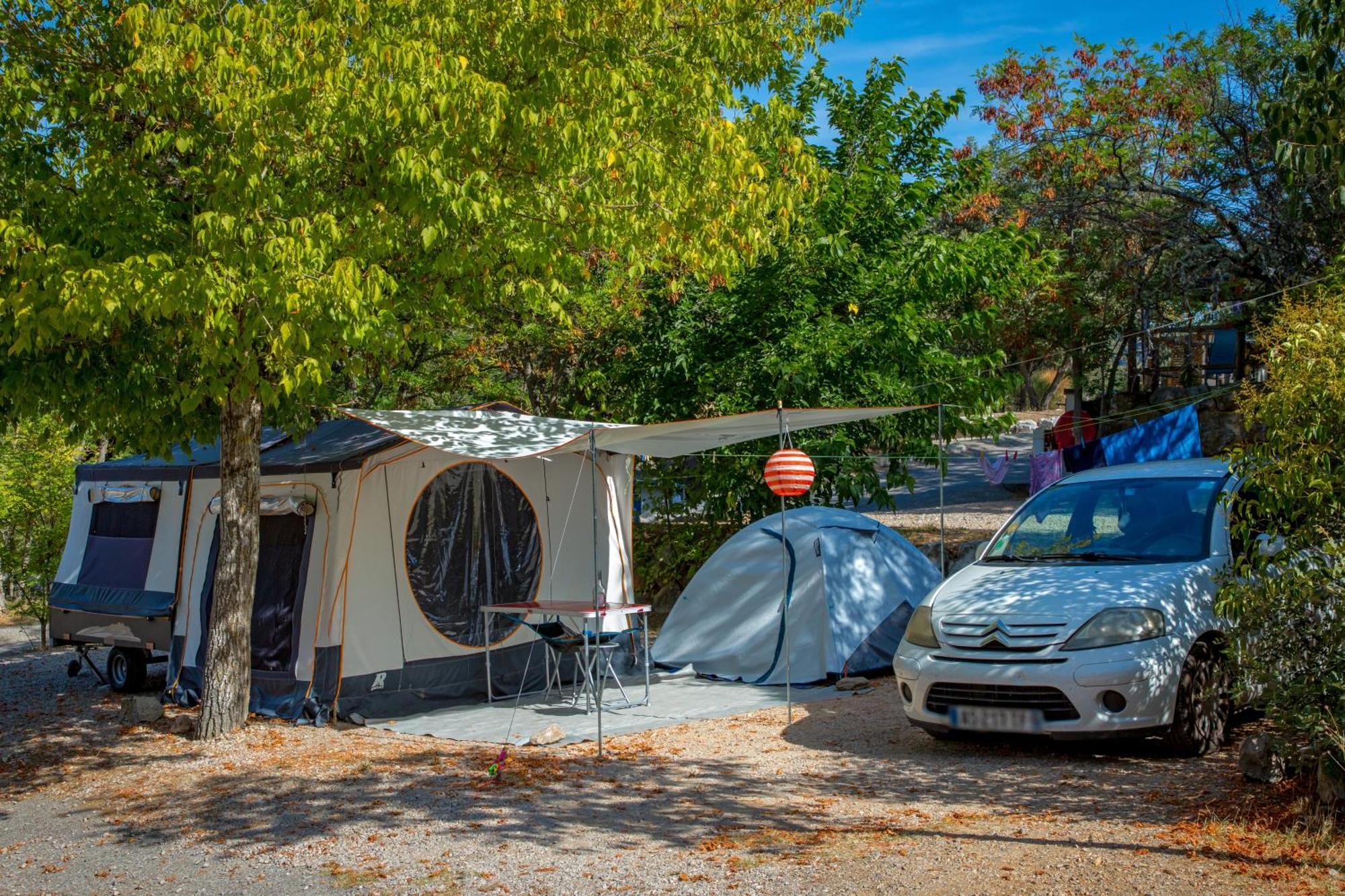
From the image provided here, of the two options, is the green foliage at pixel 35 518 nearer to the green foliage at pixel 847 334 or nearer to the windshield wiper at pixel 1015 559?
the green foliage at pixel 847 334

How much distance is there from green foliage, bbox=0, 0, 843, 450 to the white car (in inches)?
124

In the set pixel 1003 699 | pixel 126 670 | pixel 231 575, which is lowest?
pixel 126 670

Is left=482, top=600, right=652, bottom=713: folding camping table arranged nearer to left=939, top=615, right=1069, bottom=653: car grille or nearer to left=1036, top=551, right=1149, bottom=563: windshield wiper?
left=939, top=615, right=1069, bottom=653: car grille

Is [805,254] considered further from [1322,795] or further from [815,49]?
[1322,795]

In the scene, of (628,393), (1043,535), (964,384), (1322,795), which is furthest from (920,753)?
(628,393)

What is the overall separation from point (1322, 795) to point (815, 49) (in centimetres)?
678

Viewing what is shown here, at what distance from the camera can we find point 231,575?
27.6 ft

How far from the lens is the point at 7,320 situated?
22.1 feet

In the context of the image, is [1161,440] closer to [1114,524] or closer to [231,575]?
[1114,524]

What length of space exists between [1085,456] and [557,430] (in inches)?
244

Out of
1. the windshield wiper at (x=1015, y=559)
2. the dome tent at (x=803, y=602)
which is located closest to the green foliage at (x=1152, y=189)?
the dome tent at (x=803, y=602)

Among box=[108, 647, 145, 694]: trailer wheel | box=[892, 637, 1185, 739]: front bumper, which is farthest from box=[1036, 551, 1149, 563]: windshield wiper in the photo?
box=[108, 647, 145, 694]: trailer wheel

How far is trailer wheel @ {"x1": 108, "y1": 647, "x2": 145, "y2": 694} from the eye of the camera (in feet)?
36.9

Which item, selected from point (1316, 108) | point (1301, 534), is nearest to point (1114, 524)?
point (1301, 534)
